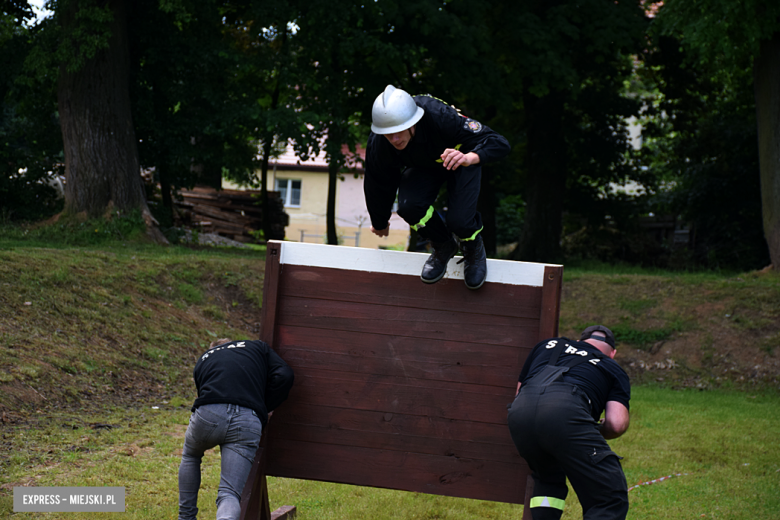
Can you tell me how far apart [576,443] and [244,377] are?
6.20 feet

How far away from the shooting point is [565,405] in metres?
3.78

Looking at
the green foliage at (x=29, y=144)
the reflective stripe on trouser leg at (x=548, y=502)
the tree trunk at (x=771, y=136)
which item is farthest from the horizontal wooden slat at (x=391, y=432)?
the green foliage at (x=29, y=144)

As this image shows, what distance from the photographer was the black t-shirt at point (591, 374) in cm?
395

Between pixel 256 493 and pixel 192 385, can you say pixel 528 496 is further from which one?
pixel 192 385

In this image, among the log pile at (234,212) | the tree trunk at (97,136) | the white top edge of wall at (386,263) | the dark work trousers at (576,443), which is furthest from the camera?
the log pile at (234,212)

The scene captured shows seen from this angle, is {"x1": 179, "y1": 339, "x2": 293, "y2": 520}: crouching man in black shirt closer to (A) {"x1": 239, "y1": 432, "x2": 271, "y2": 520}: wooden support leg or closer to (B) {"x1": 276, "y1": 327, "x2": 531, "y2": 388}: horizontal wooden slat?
(A) {"x1": 239, "y1": 432, "x2": 271, "y2": 520}: wooden support leg

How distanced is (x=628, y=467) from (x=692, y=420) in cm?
216

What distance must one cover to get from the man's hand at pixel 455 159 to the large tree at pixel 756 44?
31.9ft

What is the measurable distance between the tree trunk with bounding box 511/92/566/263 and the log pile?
10260 millimetres

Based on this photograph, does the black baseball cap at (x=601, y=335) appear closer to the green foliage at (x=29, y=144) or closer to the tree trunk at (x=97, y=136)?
the tree trunk at (x=97, y=136)

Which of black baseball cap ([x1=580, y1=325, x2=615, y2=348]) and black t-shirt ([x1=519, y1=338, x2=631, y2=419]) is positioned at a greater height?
black baseball cap ([x1=580, y1=325, x2=615, y2=348])

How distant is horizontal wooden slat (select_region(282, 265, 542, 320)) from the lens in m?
4.54

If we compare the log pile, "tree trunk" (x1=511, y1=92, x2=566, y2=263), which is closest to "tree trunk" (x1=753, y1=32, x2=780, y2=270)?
"tree trunk" (x1=511, y1=92, x2=566, y2=263)

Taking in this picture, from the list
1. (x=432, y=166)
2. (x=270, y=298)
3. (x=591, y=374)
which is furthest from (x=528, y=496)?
(x=432, y=166)
